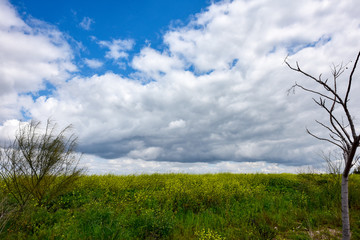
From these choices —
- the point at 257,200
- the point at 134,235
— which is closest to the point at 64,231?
the point at 134,235

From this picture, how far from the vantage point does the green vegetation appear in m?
6.71

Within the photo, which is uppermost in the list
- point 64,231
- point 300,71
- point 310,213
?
point 300,71

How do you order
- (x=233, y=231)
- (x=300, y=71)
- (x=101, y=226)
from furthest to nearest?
(x=233, y=231) → (x=101, y=226) → (x=300, y=71)

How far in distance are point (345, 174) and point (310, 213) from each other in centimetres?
642

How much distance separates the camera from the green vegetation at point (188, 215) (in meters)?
6.71

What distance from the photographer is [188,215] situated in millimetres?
9047

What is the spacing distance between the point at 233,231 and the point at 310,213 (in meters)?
4.05

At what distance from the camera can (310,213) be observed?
923cm

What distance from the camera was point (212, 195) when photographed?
1109 centimetres

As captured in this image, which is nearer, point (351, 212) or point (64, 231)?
point (64, 231)

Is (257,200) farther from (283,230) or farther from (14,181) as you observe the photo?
(14,181)

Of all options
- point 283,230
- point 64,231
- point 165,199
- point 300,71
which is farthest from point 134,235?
point 300,71

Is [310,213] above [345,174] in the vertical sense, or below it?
below

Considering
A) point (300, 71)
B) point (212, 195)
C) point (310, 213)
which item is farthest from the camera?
point (212, 195)
